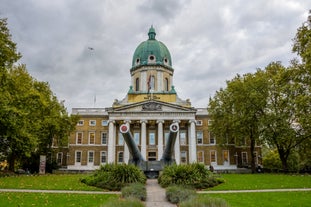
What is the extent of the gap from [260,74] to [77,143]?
33908 mm

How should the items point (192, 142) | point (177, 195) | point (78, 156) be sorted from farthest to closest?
point (78, 156), point (192, 142), point (177, 195)

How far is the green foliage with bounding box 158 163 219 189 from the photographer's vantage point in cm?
1800

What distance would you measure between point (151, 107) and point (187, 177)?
30.9 meters

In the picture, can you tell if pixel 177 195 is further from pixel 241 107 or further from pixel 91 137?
pixel 91 137

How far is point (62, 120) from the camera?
40031 mm

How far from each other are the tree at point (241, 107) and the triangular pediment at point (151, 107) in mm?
8527

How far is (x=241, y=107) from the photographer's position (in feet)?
121

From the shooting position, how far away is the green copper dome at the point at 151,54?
57.7 m

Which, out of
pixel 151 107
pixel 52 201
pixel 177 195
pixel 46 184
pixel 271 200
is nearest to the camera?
pixel 52 201

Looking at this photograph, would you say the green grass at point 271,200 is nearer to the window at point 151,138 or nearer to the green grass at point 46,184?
the green grass at point 46,184

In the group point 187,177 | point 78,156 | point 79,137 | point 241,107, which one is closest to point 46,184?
point 187,177

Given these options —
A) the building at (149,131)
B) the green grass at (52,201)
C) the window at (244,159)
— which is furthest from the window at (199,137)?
the green grass at (52,201)

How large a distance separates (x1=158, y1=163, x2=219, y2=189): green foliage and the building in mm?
28215

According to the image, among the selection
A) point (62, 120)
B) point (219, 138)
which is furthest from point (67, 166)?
point (219, 138)
